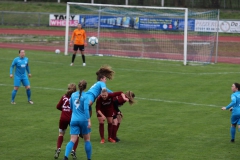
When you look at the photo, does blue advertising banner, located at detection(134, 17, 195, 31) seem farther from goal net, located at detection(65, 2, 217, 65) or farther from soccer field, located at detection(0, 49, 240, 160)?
soccer field, located at detection(0, 49, 240, 160)

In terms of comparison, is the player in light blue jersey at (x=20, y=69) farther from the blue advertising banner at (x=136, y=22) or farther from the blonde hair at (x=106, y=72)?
the blue advertising banner at (x=136, y=22)

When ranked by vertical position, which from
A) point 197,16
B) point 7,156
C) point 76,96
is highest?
point 197,16

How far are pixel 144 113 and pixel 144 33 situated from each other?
1682 centimetres

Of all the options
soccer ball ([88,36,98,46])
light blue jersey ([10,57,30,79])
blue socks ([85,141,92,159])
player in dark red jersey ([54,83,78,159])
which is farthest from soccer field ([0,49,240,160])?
soccer ball ([88,36,98,46])

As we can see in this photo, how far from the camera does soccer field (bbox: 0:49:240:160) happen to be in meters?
14.2

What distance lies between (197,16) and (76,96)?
1078 inches

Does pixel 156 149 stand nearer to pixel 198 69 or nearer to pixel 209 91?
pixel 209 91

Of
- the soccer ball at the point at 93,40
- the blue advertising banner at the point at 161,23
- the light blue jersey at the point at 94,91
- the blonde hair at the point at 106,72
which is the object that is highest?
the blue advertising banner at the point at 161,23

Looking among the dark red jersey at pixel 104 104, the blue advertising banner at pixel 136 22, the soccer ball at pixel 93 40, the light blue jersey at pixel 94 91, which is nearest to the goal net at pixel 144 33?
the blue advertising banner at pixel 136 22

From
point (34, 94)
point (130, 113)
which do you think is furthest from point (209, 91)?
point (34, 94)

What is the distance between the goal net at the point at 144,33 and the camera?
34.6m

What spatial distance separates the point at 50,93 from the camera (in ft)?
75.0

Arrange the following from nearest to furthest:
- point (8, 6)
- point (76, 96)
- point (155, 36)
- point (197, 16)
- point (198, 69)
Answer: point (76, 96), point (198, 69), point (155, 36), point (197, 16), point (8, 6)

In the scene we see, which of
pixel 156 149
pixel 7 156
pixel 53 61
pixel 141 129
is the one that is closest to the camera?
pixel 7 156
